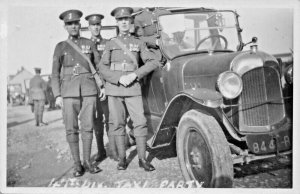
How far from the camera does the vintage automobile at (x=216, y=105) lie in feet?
9.05

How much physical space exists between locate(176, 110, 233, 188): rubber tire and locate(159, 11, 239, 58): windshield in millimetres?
958

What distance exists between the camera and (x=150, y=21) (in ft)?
12.5

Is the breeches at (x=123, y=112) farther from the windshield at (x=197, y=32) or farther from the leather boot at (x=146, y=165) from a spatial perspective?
the windshield at (x=197, y=32)

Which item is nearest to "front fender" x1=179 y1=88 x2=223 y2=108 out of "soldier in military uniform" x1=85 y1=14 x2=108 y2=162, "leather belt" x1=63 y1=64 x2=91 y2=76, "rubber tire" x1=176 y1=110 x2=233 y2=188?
"rubber tire" x1=176 y1=110 x2=233 y2=188

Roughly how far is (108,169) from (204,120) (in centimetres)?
153

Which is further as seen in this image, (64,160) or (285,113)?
→ (64,160)

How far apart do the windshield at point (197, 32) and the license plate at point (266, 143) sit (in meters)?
1.26

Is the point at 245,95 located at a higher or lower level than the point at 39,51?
lower

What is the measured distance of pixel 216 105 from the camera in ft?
9.01

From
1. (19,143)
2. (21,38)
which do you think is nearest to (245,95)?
(21,38)

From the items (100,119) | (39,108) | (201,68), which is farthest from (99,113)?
→ (39,108)

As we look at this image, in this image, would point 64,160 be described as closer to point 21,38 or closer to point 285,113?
point 21,38

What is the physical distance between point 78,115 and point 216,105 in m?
1.77

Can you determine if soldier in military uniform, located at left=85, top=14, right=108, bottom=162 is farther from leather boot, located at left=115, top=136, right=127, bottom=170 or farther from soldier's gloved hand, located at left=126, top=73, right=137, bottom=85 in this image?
soldier's gloved hand, located at left=126, top=73, right=137, bottom=85
